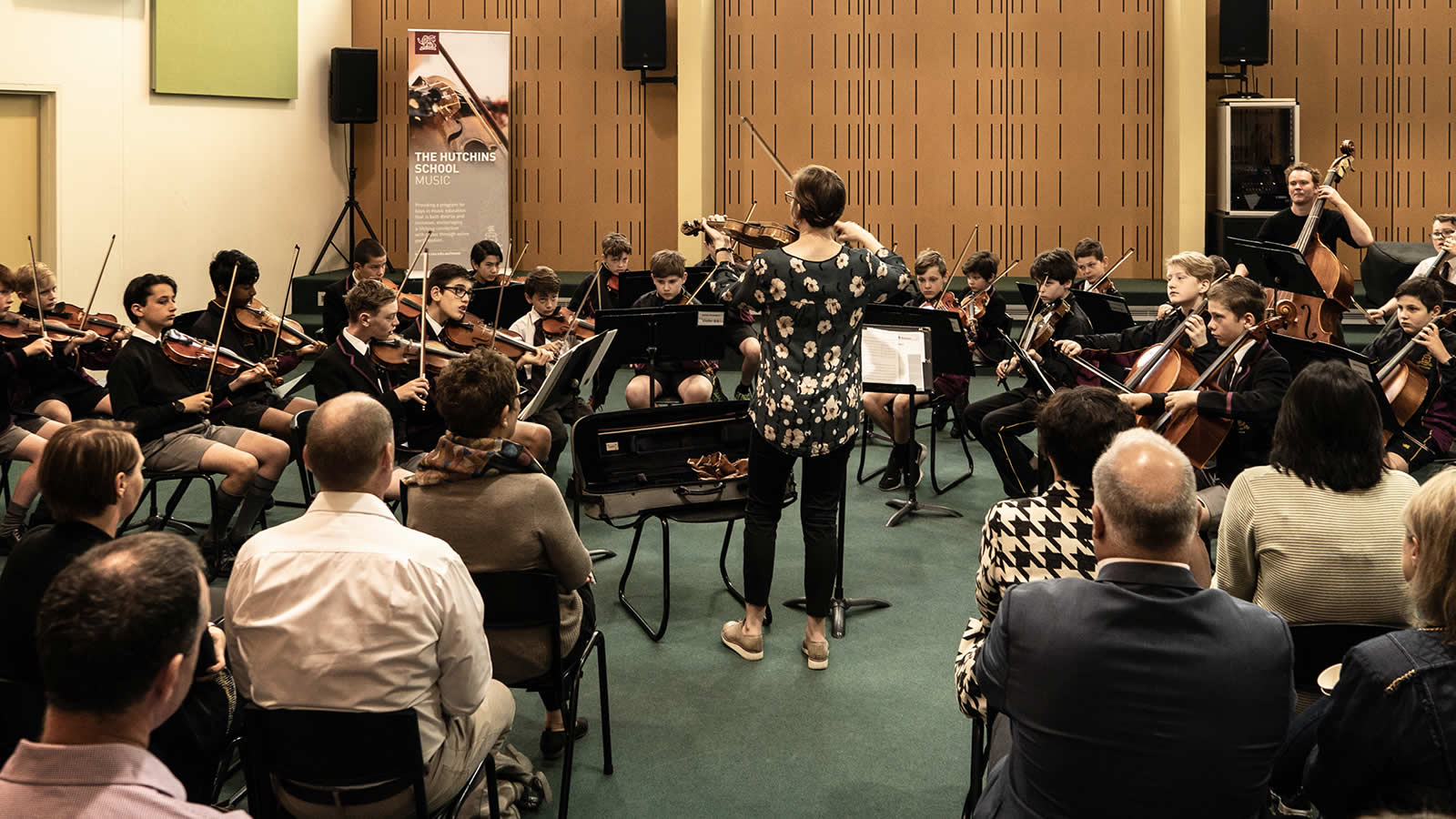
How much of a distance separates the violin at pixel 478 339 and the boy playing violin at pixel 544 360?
0.09 meters

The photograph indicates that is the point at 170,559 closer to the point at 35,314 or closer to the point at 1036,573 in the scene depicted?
the point at 1036,573

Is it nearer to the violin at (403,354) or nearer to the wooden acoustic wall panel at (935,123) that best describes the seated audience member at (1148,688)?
the violin at (403,354)

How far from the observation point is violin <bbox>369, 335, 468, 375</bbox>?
4895mm

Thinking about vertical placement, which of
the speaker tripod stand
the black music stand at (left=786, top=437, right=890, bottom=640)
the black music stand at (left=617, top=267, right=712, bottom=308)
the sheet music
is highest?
the speaker tripod stand

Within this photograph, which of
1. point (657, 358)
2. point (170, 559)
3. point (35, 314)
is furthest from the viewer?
point (35, 314)

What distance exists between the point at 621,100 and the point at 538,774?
893 centimetres

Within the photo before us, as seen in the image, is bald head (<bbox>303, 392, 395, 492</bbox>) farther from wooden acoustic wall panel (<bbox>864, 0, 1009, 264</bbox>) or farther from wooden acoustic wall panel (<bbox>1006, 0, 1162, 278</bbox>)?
wooden acoustic wall panel (<bbox>1006, 0, 1162, 278</bbox>)

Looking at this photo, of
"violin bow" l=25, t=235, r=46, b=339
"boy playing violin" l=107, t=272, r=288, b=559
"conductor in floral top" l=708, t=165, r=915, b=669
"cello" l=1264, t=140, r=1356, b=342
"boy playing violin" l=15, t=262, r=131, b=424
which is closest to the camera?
"conductor in floral top" l=708, t=165, r=915, b=669

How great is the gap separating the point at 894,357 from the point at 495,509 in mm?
2319

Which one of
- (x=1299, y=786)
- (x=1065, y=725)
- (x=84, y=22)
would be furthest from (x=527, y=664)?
(x=84, y=22)

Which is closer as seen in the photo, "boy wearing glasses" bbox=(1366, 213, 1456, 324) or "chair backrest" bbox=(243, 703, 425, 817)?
"chair backrest" bbox=(243, 703, 425, 817)

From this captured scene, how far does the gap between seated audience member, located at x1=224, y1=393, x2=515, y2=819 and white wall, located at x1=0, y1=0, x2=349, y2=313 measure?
22.3ft

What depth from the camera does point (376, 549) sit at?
221 cm

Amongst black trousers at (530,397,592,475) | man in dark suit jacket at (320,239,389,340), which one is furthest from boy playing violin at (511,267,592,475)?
man in dark suit jacket at (320,239,389,340)
